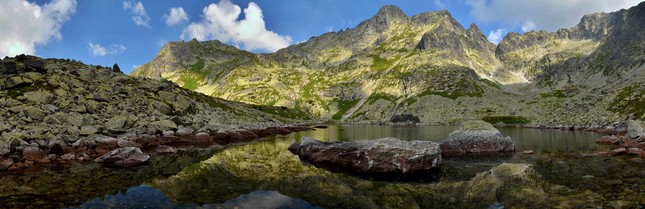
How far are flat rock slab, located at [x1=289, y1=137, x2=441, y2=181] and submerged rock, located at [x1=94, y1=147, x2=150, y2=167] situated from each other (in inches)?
551

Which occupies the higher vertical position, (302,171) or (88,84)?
(88,84)

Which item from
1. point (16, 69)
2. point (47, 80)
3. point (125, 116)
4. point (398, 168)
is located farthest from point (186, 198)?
point (16, 69)

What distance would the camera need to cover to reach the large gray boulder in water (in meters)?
34.6

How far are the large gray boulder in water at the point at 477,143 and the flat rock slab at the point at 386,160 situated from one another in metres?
10.2

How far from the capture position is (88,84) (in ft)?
190

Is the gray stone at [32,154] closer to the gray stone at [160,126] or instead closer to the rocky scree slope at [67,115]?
the rocky scree slope at [67,115]

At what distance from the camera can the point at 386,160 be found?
2339 centimetres

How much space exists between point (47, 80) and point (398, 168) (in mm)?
56811

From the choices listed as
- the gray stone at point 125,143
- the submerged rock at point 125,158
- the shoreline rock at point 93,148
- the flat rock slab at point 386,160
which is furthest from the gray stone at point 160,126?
the flat rock slab at point 386,160

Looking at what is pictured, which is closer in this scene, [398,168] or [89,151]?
[398,168]

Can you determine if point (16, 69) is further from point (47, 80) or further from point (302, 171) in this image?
point (302, 171)

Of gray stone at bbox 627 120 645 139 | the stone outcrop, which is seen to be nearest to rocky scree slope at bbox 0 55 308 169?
gray stone at bbox 627 120 645 139

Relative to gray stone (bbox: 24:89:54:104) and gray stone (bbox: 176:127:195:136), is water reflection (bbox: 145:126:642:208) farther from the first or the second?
gray stone (bbox: 24:89:54:104)

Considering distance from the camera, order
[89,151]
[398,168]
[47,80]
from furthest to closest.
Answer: [47,80] < [89,151] < [398,168]
